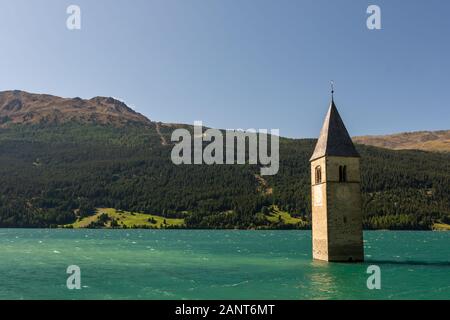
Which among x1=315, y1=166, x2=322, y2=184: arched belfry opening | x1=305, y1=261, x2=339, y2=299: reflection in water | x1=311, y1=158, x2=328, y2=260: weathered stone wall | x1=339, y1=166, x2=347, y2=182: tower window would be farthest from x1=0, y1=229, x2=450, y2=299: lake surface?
x1=339, y1=166, x2=347, y2=182: tower window

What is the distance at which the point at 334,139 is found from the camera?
6538cm

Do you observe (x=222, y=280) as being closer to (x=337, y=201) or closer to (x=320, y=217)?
(x=320, y=217)

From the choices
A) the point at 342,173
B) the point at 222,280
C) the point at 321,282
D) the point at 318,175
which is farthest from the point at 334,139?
the point at 222,280

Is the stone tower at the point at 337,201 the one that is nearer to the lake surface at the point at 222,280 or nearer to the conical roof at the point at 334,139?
the conical roof at the point at 334,139

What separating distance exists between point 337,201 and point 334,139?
26.2 ft

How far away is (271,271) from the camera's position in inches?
2338

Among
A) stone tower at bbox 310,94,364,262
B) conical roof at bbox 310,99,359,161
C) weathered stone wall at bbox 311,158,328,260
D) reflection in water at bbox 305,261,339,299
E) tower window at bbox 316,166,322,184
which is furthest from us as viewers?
tower window at bbox 316,166,322,184

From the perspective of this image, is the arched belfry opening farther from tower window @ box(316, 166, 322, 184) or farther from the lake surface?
the lake surface

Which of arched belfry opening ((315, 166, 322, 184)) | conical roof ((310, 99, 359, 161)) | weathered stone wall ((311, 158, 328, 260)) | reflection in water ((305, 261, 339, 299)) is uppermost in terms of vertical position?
conical roof ((310, 99, 359, 161))

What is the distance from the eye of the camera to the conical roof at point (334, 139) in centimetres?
6431

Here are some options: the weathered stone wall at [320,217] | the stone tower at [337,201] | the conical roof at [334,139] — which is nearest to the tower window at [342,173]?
the stone tower at [337,201]

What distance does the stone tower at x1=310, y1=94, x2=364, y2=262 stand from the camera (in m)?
61.5
